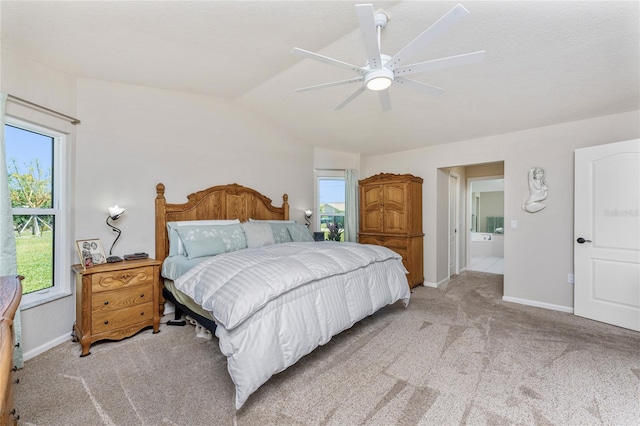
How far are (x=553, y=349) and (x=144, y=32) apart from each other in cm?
428

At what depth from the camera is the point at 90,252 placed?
8.47ft

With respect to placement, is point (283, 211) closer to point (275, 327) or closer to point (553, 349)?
point (275, 327)

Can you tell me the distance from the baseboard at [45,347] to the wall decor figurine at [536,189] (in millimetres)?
5392

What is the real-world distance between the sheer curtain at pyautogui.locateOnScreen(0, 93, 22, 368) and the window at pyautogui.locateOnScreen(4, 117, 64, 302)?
0.28m

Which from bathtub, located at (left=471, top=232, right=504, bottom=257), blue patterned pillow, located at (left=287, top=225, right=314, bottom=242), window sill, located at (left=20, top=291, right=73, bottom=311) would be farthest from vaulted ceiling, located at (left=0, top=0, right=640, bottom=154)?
bathtub, located at (left=471, top=232, right=504, bottom=257)

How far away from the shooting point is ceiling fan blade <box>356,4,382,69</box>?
136cm

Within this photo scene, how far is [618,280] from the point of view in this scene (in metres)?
2.94

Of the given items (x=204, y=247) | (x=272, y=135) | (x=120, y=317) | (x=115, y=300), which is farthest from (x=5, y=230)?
(x=272, y=135)

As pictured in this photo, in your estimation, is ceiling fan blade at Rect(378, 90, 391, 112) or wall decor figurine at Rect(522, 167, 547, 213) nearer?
ceiling fan blade at Rect(378, 90, 391, 112)

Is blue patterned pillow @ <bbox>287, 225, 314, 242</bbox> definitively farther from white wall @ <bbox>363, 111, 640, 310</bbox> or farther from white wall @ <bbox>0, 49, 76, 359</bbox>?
white wall @ <bbox>363, 111, 640, 310</bbox>

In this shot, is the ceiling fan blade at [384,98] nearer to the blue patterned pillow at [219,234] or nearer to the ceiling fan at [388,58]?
the ceiling fan at [388,58]

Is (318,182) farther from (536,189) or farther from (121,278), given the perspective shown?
(121,278)

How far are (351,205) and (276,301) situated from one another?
3312 mm

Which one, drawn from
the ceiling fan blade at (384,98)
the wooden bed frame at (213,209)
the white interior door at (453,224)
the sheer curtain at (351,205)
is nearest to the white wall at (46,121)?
the wooden bed frame at (213,209)
